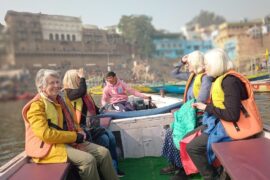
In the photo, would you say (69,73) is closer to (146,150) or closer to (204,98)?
(146,150)

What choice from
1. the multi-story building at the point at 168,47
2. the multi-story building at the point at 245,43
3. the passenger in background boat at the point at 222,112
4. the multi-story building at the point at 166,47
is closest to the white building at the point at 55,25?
the passenger in background boat at the point at 222,112

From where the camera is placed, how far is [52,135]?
2.35m

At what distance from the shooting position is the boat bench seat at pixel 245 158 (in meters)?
1.71

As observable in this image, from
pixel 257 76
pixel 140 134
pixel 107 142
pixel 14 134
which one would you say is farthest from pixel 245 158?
pixel 257 76

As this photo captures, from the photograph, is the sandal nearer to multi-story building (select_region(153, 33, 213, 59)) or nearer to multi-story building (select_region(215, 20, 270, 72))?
multi-story building (select_region(215, 20, 270, 72))

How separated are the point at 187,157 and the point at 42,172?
1.34 meters

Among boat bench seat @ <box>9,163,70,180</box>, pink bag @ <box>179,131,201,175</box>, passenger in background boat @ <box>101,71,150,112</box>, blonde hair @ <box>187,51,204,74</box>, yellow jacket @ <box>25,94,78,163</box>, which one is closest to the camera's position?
boat bench seat @ <box>9,163,70,180</box>

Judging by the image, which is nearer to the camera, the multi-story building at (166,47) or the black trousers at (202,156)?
the black trousers at (202,156)

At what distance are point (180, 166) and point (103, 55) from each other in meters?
44.6

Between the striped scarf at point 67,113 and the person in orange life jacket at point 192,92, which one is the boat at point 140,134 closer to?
the person in orange life jacket at point 192,92

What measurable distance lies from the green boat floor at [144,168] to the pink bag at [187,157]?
0.21 m

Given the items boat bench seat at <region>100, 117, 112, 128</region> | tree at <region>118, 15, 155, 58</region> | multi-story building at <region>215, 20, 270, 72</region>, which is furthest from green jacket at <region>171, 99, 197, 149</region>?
tree at <region>118, 15, 155, 58</region>

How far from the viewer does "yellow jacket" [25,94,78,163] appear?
2328 millimetres

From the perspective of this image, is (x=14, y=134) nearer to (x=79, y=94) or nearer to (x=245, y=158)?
(x=79, y=94)
